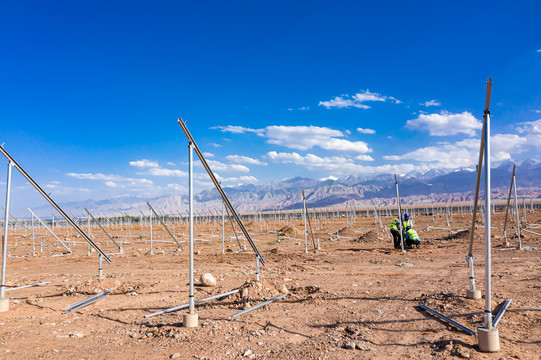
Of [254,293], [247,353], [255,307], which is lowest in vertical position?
[247,353]

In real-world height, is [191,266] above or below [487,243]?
below

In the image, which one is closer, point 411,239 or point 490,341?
point 490,341

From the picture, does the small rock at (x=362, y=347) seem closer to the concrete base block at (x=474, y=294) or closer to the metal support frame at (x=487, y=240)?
the metal support frame at (x=487, y=240)

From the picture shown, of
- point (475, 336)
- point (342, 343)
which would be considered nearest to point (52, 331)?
point (342, 343)

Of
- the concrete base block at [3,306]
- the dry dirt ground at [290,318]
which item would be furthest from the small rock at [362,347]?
the concrete base block at [3,306]

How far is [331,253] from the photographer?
17781 millimetres

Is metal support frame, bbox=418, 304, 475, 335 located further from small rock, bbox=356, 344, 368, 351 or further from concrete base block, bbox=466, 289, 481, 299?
small rock, bbox=356, 344, 368, 351

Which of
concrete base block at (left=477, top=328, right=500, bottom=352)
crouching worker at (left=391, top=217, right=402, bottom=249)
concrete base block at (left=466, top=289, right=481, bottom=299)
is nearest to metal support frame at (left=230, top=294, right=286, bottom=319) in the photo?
concrete base block at (left=466, top=289, right=481, bottom=299)

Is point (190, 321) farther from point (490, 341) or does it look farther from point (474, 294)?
point (474, 294)

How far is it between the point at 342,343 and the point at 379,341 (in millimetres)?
616

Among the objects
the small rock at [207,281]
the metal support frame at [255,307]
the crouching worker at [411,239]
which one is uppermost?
the crouching worker at [411,239]

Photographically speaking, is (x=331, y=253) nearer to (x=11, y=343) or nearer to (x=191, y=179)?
(x=191, y=179)

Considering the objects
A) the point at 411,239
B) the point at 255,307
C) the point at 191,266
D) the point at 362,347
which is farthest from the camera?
the point at 411,239

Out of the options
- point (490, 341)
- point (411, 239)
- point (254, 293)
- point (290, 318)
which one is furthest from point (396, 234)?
point (490, 341)
